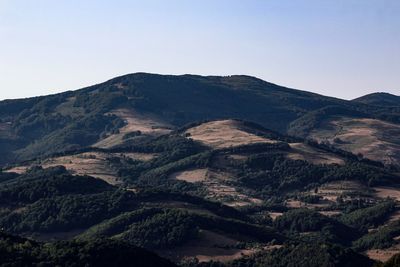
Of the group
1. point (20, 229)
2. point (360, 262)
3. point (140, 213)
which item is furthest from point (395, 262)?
point (20, 229)

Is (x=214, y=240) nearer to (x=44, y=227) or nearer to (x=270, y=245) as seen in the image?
(x=270, y=245)

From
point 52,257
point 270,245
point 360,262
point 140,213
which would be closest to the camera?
point 52,257

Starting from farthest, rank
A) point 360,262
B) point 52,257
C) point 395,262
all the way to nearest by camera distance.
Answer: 1. point 360,262
2. point 52,257
3. point 395,262

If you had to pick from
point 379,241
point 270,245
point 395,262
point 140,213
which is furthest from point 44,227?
point 395,262

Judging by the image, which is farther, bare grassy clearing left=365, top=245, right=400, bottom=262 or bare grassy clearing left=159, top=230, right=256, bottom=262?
bare grassy clearing left=365, top=245, right=400, bottom=262

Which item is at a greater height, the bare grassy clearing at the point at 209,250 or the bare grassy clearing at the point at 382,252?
the bare grassy clearing at the point at 209,250

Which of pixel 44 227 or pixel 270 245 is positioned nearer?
pixel 270 245

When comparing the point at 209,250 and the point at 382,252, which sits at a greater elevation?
the point at 209,250

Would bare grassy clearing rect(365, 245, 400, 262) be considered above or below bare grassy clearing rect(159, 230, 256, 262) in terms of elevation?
below

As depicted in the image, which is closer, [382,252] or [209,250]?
[209,250]

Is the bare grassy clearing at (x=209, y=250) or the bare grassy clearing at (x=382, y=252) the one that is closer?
the bare grassy clearing at (x=209, y=250)

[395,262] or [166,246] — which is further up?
[395,262]
